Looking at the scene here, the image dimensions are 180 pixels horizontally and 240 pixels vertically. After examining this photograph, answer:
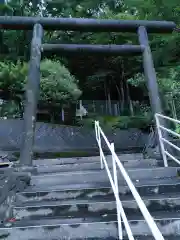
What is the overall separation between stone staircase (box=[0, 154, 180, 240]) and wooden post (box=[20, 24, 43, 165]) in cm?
75

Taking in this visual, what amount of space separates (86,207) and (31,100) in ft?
8.92

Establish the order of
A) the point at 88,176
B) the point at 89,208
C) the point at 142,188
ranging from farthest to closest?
the point at 88,176 → the point at 142,188 → the point at 89,208

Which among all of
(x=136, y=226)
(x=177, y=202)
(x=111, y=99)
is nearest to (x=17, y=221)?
(x=136, y=226)

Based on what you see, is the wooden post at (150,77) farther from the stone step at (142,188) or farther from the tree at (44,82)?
the tree at (44,82)

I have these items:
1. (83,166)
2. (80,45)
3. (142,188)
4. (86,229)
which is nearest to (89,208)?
(86,229)

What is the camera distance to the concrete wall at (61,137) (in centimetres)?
1281

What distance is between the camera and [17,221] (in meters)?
2.76

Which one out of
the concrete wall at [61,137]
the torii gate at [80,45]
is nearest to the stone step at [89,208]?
the torii gate at [80,45]

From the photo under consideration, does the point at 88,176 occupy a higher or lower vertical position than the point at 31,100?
lower

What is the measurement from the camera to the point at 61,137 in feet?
46.7

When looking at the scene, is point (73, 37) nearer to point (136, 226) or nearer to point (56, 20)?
point (56, 20)

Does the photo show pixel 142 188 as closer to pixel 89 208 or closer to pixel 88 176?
pixel 89 208

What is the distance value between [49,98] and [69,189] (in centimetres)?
986

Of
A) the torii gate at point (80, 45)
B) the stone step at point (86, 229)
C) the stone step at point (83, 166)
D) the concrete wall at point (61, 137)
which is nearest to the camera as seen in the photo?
the stone step at point (86, 229)
